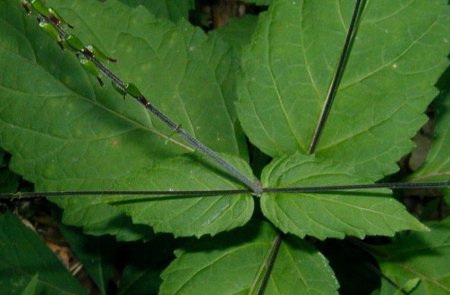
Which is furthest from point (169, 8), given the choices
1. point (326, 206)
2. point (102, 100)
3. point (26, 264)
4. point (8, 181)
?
point (326, 206)

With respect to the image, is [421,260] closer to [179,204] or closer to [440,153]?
[440,153]

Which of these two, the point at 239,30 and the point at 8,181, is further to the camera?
the point at 239,30

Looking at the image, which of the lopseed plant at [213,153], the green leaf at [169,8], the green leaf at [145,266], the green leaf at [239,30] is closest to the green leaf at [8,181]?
the green leaf at [145,266]

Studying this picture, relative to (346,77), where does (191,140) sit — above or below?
above

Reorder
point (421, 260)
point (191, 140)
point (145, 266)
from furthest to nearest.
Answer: point (145, 266), point (421, 260), point (191, 140)

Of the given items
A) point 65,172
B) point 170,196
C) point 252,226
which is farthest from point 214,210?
point 65,172

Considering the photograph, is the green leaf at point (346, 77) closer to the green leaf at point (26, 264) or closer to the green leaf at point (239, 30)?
the green leaf at point (239, 30)
